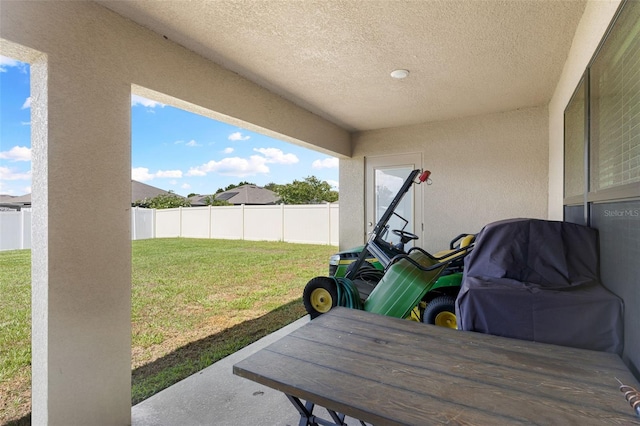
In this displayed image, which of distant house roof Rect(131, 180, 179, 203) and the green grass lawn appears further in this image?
distant house roof Rect(131, 180, 179, 203)

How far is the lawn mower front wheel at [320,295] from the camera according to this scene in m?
3.54

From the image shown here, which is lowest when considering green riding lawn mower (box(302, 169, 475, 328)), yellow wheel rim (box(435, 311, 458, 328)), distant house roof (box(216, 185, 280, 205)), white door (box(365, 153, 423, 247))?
yellow wheel rim (box(435, 311, 458, 328))

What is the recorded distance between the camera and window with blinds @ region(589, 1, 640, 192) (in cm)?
138

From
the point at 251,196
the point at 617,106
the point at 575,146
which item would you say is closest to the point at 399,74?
the point at 575,146

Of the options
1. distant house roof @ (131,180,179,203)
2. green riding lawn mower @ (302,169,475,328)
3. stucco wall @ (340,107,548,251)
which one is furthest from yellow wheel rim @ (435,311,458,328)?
distant house roof @ (131,180,179,203)

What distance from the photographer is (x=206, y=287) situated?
6203 millimetres

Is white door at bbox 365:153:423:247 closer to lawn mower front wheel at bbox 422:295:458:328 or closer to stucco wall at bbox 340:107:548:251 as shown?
stucco wall at bbox 340:107:548:251

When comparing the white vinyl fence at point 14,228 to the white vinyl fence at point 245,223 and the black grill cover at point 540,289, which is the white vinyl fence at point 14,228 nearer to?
the white vinyl fence at point 245,223

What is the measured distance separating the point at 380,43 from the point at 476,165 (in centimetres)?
276

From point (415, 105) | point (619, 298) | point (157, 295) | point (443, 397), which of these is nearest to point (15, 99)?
point (157, 295)

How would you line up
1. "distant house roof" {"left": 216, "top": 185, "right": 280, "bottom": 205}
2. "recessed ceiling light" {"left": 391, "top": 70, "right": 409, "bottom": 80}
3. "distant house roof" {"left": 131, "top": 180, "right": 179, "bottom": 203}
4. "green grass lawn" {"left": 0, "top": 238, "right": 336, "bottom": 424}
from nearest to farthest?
"green grass lawn" {"left": 0, "top": 238, "right": 336, "bottom": 424}
"recessed ceiling light" {"left": 391, "top": 70, "right": 409, "bottom": 80}
"distant house roof" {"left": 131, "top": 180, "right": 179, "bottom": 203}
"distant house roof" {"left": 216, "top": 185, "right": 280, "bottom": 205}

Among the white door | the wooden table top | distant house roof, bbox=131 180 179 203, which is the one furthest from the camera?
distant house roof, bbox=131 180 179 203

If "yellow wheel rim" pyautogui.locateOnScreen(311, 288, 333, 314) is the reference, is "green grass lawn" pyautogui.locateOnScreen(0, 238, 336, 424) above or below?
below

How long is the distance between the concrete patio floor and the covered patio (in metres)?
0.15
